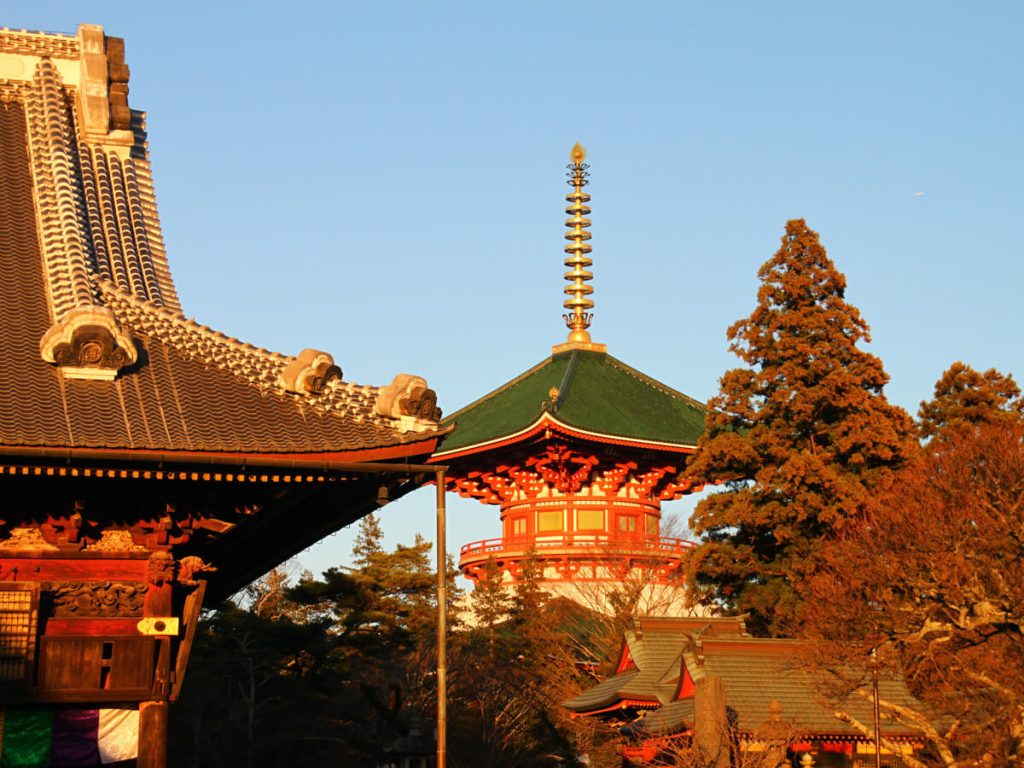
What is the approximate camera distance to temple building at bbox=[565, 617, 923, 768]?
69.5 feet

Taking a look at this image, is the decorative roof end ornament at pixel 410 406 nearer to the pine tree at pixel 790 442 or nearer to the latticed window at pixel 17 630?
the latticed window at pixel 17 630

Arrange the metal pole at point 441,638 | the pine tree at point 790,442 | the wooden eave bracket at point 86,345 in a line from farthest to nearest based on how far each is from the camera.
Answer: the pine tree at point 790,442, the wooden eave bracket at point 86,345, the metal pole at point 441,638

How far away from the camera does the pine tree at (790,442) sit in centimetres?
3169

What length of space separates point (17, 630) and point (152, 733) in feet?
4.31

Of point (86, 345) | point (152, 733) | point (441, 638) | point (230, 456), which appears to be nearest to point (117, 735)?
point (152, 733)

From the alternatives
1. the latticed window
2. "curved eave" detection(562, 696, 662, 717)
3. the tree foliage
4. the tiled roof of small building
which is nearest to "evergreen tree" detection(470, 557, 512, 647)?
"curved eave" detection(562, 696, 662, 717)

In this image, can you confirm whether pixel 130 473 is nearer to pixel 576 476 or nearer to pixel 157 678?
pixel 157 678

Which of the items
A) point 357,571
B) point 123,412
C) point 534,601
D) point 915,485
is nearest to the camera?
point 123,412

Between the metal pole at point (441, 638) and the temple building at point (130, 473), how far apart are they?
38 cm

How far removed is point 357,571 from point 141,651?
23118 mm

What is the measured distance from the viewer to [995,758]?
73.4 ft

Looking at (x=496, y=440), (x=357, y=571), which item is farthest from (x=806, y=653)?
(x=496, y=440)

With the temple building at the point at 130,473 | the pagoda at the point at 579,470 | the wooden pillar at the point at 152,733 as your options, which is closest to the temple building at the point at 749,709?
the temple building at the point at 130,473

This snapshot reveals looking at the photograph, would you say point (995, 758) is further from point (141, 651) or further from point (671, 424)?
point (671, 424)
